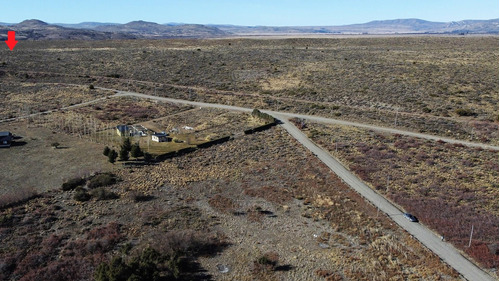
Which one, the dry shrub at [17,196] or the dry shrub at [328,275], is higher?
the dry shrub at [17,196]

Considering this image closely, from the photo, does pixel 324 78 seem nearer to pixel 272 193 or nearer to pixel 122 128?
pixel 122 128

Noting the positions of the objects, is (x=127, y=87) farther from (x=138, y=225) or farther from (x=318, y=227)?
(x=318, y=227)

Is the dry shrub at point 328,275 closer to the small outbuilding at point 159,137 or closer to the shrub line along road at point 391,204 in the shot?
the shrub line along road at point 391,204

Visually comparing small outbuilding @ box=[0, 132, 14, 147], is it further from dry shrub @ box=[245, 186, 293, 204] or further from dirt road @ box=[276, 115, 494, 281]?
dirt road @ box=[276, 115, 494, 281]

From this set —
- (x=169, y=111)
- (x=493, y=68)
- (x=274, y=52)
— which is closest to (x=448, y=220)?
(x=169, y=111)

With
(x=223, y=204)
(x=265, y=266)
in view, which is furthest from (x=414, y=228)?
(x=223, y=204)

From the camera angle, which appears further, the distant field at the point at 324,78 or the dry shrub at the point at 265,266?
the distant field at the point at 324,78

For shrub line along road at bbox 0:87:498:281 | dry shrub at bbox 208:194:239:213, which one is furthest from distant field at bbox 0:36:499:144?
dry shrub at bbox 208:194:239:213

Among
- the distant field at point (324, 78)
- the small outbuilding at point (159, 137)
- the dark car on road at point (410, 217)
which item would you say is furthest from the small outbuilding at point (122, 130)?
the dark car on road at point (410, 217)

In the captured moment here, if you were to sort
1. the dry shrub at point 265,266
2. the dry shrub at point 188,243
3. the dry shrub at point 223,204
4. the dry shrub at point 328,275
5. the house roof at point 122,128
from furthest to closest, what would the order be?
the house roof at point 122,128 → the dry shrub at point 223,204 → the dry shrub at point 188,243 → the dry shrub at point 265,266 → the dry shrub at point 328,275

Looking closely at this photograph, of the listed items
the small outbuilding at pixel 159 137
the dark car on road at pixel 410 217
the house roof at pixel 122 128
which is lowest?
the dark car on road at pixel 410 217
